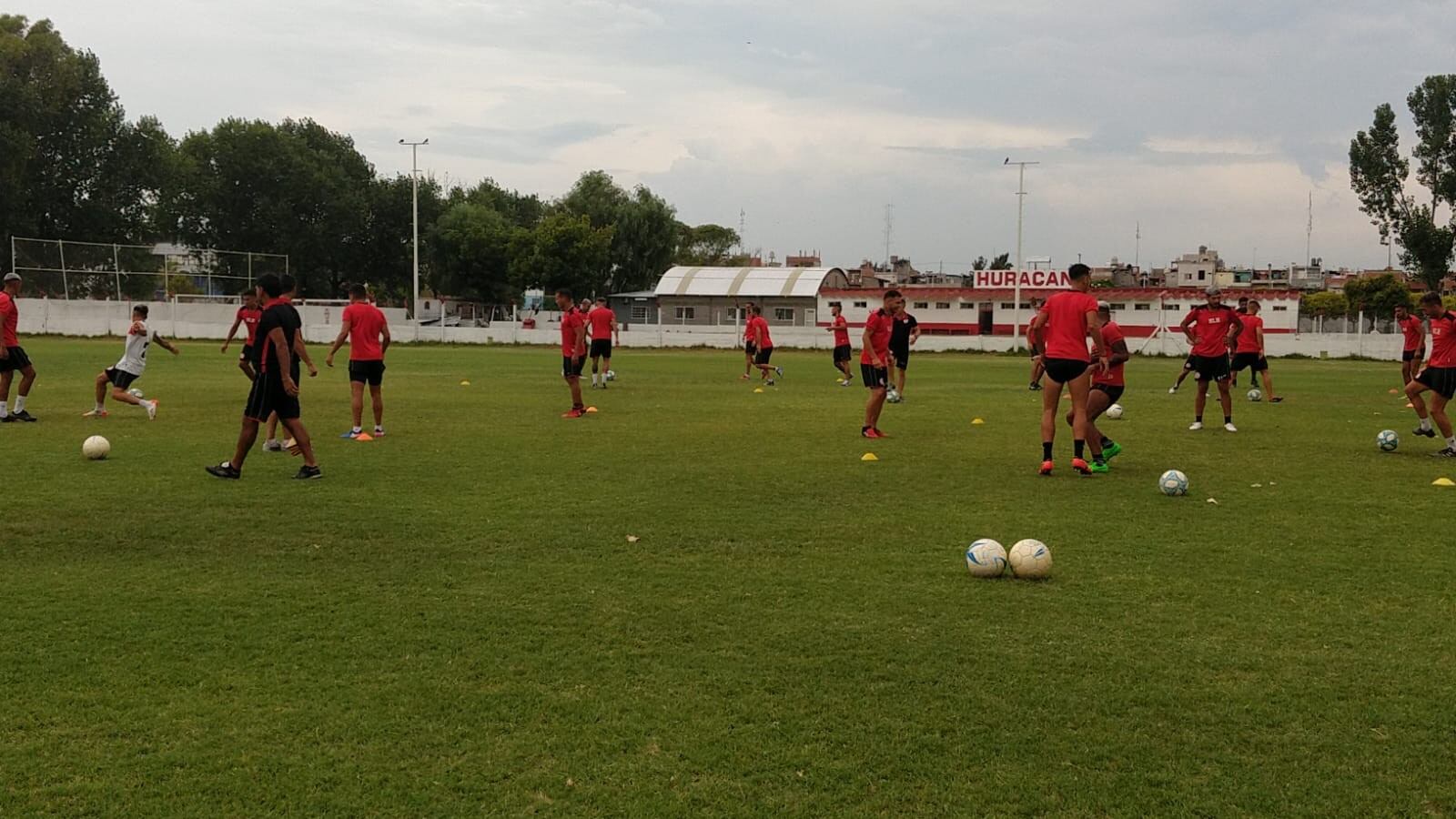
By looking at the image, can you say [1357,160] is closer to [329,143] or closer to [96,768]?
[329,143]

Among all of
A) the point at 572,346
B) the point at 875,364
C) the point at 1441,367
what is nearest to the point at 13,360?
the point at 572,346

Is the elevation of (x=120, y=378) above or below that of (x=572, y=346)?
below

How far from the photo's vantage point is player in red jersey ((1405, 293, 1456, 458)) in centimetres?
1329

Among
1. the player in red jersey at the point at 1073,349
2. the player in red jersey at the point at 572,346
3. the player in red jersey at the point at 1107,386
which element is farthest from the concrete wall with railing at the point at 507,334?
the player in red jersey at the point at 1073,349

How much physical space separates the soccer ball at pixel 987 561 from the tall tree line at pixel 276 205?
71.7m

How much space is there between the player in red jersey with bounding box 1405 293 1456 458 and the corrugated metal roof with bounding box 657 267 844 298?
65481 mm

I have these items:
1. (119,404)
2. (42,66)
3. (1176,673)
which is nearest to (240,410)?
(119,404)

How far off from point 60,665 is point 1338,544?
8071 mm

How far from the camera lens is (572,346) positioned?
18.5 m

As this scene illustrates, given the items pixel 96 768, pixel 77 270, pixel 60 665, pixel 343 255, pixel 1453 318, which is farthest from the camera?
pixel 343 255

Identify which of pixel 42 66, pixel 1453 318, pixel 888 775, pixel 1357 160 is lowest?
pixel 888 775

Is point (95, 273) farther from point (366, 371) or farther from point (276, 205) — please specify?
point (366, 371)

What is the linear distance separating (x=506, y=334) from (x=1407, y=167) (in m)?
52.2

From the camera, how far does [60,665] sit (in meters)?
5.30
